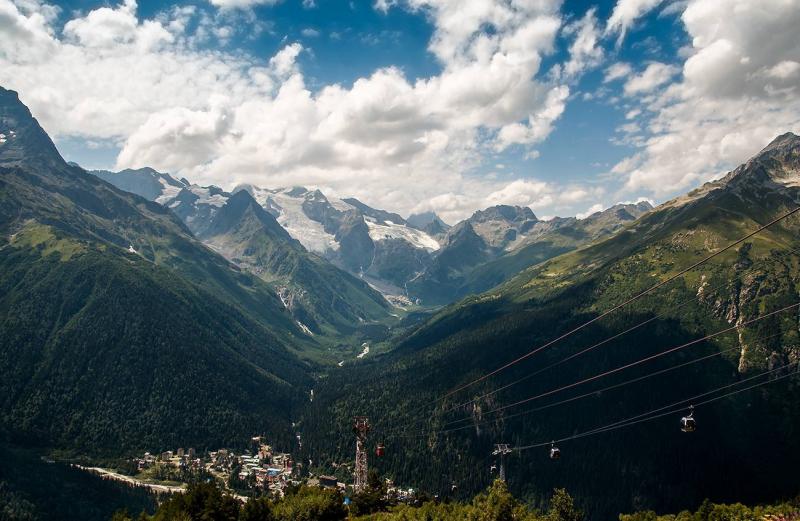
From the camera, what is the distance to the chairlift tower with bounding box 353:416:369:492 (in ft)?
361

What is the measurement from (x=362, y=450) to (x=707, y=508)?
10164 centimetres

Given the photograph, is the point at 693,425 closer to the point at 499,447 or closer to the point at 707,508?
the point at 499,447

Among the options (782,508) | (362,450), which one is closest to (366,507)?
(362,450)

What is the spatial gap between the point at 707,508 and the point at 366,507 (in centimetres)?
9442

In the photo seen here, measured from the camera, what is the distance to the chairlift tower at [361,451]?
11006 centimetres

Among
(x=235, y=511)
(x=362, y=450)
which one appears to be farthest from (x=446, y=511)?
(x=235, y=511)

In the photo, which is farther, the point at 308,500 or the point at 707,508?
the point at 707,508

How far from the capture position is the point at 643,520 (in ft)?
444

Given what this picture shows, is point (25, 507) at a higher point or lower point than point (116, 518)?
lower

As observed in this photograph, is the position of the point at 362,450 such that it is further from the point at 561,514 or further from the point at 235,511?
the point at 561,514

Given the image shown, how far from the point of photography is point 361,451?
382 feet

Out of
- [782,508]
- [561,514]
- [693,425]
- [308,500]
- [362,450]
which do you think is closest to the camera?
[693,425]

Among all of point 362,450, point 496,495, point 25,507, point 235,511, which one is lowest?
point 25,507

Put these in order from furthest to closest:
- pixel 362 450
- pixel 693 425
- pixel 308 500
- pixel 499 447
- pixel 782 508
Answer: pixel 782 508
pixel 308 500
pixel 362 450
pixel 499 447
pixel 693 425
